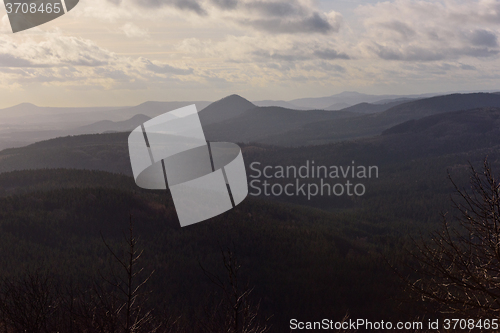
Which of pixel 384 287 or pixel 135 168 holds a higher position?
pixel 135 168

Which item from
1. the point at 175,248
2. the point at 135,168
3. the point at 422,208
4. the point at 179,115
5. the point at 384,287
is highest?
the point at 179,115

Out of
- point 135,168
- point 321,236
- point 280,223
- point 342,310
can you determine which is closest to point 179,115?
point 135,168

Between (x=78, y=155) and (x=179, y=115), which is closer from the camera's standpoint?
(x=179, y=115)

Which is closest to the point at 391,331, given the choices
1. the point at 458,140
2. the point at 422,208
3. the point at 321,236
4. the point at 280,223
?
the point at 321,236

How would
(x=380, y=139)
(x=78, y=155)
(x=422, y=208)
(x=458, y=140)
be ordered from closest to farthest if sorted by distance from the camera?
(x=422, y=208) → (x=78, y=155) → (x=458, y=140) → (x=380, y=139)

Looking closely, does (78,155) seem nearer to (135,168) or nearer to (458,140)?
(135,168)

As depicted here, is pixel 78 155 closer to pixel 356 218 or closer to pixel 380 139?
pixel 356 218

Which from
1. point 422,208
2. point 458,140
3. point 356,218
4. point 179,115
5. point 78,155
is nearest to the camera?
point 179,115

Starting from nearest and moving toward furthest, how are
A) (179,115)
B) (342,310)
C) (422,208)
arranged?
(179,115) < (342,310) < (422,208)

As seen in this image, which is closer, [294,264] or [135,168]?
[135,168]
